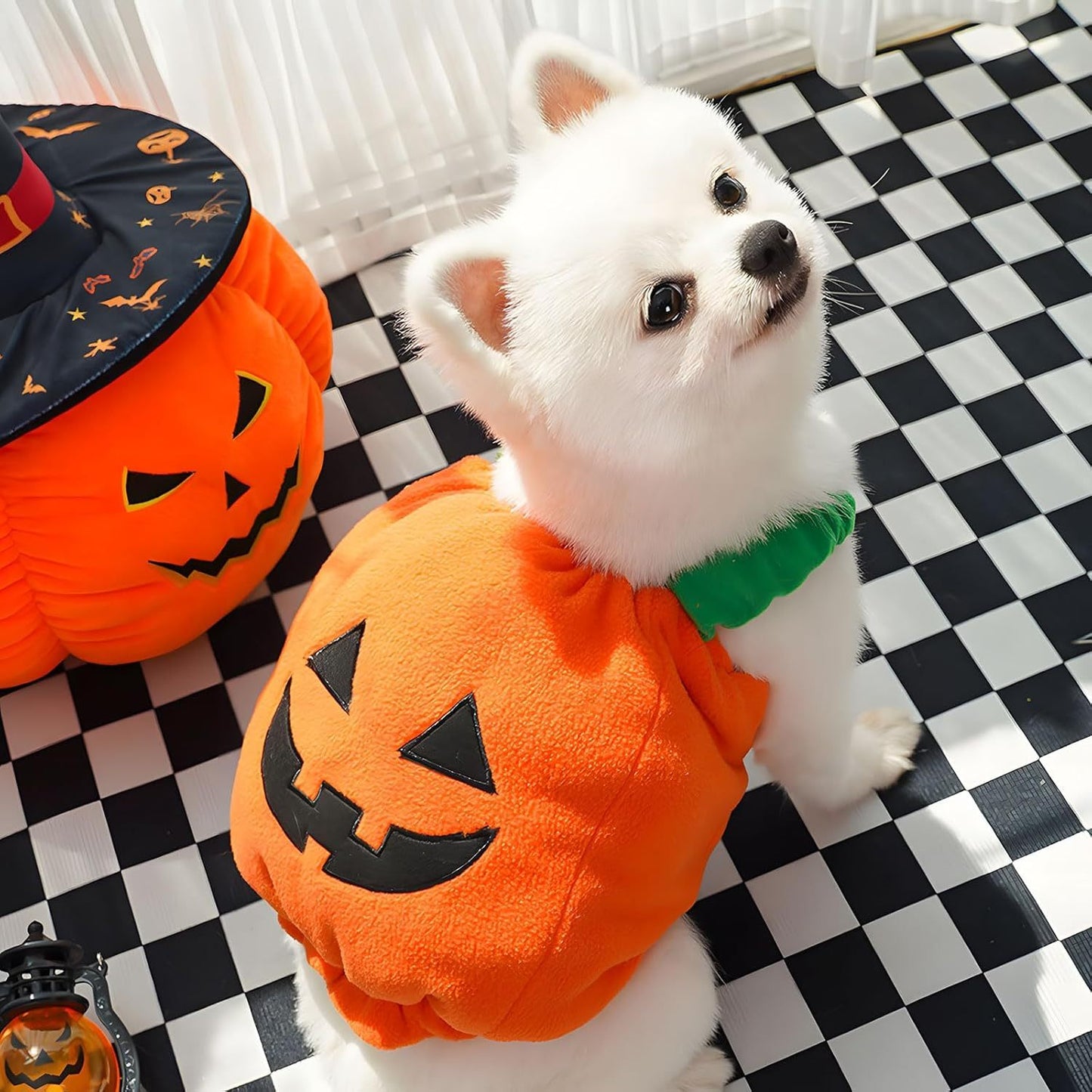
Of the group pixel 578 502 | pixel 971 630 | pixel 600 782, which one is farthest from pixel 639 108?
pixel 971 630

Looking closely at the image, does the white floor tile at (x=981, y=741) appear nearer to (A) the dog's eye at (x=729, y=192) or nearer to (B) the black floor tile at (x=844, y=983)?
(B) the black floor tile at (x=844, y=983)

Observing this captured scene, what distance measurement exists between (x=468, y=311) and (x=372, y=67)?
1113 mm

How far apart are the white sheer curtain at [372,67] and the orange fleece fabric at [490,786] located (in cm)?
107

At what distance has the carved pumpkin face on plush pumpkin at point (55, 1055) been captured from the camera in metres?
1.33

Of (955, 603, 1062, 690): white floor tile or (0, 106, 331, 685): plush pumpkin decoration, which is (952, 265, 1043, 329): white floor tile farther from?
(0, 106, 331, 685): plush pumpkin decoration

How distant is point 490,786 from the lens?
109cm

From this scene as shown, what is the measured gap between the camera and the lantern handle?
1.41m

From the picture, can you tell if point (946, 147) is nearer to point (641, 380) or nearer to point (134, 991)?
point (641, 380)

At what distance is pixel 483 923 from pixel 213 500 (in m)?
0.73

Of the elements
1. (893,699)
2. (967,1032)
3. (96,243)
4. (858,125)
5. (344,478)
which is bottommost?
(967,1032)

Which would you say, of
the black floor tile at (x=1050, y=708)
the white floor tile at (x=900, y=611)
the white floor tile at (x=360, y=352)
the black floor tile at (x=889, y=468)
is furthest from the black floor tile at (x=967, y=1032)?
the white floor tile at (x=360, y=352)

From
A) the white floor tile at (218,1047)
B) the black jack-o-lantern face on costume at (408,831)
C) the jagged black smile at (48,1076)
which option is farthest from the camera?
the white floor tile at (218,1047)

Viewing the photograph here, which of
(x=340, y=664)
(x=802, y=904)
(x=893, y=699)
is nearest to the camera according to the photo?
(x=340, y=664)

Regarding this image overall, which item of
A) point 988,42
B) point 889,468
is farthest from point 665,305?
point 988,42
